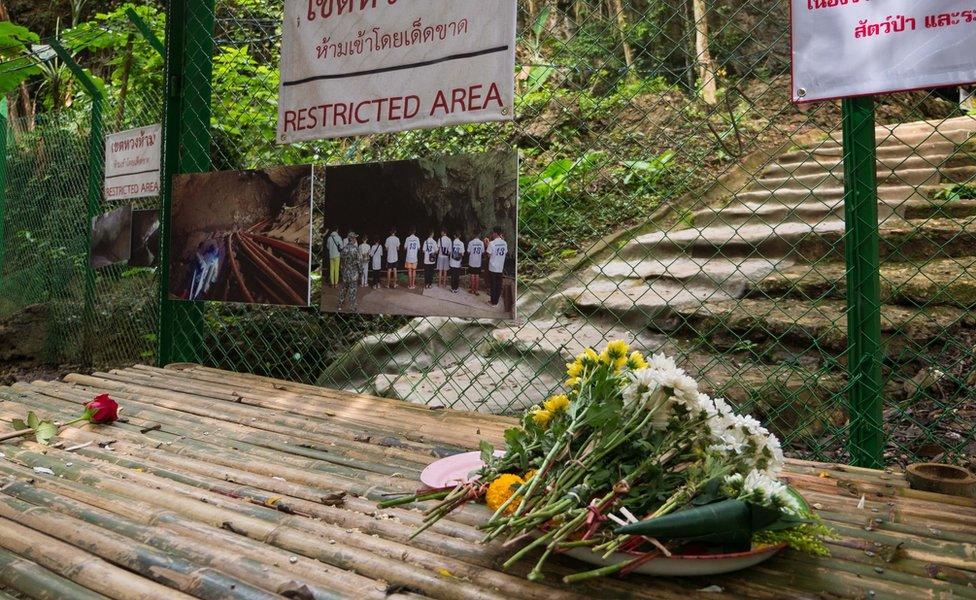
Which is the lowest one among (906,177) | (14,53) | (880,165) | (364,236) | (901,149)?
(364,236)

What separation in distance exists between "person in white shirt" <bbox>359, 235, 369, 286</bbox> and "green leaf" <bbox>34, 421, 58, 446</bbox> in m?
1.11

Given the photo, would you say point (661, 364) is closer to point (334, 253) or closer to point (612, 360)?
point (612, 360)

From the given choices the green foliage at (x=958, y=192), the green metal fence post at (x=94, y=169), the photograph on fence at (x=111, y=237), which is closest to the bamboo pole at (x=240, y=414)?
the photograph on fence at (x=111, y=237)

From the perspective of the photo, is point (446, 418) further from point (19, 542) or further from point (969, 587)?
point (969, 587)

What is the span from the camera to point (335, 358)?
459 centimetres

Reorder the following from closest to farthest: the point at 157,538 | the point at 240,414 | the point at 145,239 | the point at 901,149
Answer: the point at 157,538
the point at 240,414
the point at 145,239
the point at 901,149

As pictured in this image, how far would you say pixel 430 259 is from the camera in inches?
107

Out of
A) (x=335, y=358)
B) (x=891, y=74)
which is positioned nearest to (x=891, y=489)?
(x=891, y=74)

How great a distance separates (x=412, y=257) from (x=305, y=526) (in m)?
1.41

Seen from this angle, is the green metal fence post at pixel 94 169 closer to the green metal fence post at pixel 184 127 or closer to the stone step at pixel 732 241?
the green metal fence post at pixel 184 127

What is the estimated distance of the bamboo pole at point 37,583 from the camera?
4.05 feet

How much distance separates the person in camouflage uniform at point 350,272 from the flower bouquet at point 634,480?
1.53 m

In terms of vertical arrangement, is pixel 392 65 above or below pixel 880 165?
below

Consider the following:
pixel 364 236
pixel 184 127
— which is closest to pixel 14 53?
pixel 184 127
